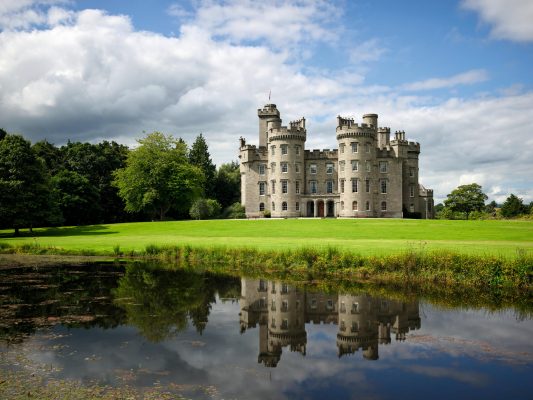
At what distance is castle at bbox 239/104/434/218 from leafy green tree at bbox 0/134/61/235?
1118 inches

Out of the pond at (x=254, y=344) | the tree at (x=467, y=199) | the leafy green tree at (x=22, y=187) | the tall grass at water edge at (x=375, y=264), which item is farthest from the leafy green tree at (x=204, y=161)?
the pond at (x=254, y=344)

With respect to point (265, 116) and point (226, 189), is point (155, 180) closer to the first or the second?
point (265, 116)

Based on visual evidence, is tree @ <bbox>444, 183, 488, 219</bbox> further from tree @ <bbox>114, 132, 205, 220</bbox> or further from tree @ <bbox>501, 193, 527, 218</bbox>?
tree @ <bbox>114, 132, 205, 220</bbox>

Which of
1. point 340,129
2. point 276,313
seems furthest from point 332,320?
point 340,129

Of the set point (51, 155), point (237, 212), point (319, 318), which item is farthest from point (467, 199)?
point (319, 318)

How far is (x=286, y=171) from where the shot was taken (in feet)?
215

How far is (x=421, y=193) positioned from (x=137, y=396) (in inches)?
2725

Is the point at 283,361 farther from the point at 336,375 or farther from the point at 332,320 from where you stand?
the point at 332,320

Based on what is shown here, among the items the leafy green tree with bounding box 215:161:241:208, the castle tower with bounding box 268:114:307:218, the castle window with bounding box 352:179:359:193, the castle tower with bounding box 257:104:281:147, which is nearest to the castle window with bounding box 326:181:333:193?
the castle tower with bounding box 268:114:307:218

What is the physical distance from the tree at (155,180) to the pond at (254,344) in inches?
1733

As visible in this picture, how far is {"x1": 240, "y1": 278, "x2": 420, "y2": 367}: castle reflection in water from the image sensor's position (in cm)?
1294

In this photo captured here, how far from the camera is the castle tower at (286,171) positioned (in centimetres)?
6525

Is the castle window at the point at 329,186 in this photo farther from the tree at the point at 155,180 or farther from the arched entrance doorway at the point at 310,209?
the tree at the point at 155,180

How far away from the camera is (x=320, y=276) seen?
22.8m
